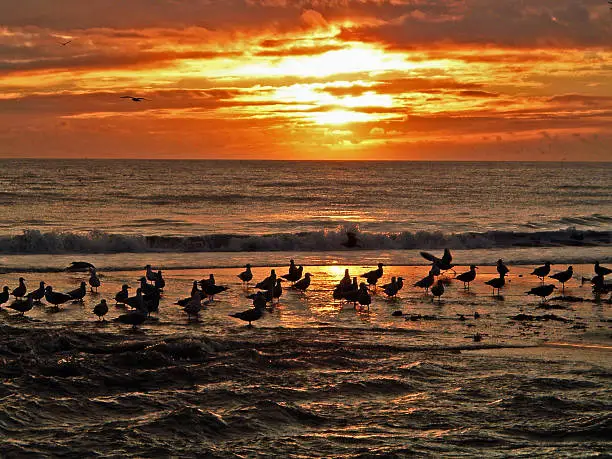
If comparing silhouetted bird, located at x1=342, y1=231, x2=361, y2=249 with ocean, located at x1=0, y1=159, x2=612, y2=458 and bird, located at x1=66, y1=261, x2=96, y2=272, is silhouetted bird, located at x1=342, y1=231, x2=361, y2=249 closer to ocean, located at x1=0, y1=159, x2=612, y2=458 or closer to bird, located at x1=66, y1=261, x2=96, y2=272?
ocean, located at x1=0, y1=159, x2=612, y2=458

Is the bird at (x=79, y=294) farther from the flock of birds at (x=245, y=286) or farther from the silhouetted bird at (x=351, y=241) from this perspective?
the silhouetted bird at (x=351, y=241)

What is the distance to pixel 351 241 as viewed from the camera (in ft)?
122

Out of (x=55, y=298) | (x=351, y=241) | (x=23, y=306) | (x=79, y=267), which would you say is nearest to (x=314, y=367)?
(x=23, y=306)

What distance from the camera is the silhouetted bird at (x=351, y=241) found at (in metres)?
36.8

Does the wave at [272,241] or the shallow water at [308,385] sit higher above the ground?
the wave at [272,241]

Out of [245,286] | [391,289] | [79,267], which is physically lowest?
[245,286]

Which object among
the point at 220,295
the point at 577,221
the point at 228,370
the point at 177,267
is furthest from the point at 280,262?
the point at 577,221

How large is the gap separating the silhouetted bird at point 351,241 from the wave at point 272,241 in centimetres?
14

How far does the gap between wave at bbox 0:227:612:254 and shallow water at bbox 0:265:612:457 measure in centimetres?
1726

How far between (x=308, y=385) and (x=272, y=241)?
25.2m

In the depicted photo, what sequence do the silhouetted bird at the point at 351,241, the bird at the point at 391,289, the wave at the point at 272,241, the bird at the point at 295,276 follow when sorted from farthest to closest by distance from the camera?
the silhouetted bird at the point at 351,241 < the wave at the point at 272,241 < the bird at the point at 295,276 < the bird at the point at 391,289

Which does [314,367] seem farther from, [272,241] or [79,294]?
[272,241]

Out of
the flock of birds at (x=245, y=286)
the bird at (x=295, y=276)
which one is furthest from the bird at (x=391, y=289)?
the bird at (x=295, y=276)

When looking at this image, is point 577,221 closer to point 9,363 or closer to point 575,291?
point 575,291
